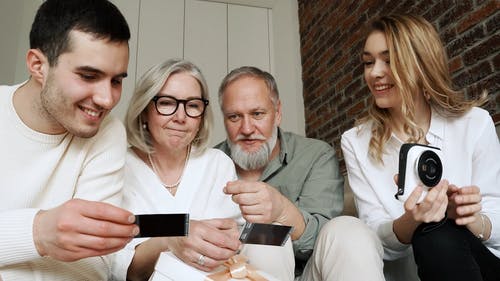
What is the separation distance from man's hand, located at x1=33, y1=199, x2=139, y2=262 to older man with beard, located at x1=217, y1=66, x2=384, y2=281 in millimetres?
324

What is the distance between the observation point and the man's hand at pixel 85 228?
2.38 feet

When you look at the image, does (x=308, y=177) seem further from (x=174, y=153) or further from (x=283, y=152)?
(x=174, y=153)

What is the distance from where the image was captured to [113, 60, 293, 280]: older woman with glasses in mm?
1278

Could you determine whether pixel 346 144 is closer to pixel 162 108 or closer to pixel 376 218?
pixel 376 218

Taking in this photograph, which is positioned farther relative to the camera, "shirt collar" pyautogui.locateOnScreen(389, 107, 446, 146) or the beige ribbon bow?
"shirt collar" pyautogui.locateOnScreen(389, 107, 446, 146)

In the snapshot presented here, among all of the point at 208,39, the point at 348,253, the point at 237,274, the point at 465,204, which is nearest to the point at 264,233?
the point at 237,274

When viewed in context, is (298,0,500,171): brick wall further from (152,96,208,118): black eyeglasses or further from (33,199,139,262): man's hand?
(33,199,139,262): man's hand

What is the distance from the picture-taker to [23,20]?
2852mm

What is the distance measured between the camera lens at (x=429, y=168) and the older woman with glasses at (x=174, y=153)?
0.56 metres

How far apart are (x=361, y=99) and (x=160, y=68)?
1517mm

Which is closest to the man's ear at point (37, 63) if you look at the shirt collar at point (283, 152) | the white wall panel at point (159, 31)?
the shirt collar at point (283, 152)

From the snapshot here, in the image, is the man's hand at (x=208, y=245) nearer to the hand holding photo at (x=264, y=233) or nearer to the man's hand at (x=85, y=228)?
the hand holding photo at (x=264, y=233)

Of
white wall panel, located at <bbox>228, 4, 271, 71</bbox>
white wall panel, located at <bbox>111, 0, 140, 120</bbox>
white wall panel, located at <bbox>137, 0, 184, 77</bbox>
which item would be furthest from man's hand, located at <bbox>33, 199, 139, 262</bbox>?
white wall panel, located at <bbox>228, 4, 271, 71</bbox>

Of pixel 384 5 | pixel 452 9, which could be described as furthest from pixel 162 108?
pixel 384 5
